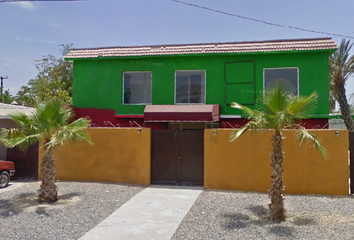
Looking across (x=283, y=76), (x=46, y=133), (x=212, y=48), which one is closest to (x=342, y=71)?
(x=283, y=76)

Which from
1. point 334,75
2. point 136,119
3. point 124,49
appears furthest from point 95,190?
point 334,75

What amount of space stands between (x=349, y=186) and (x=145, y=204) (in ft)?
19.8

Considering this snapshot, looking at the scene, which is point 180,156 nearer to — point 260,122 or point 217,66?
point 260,122

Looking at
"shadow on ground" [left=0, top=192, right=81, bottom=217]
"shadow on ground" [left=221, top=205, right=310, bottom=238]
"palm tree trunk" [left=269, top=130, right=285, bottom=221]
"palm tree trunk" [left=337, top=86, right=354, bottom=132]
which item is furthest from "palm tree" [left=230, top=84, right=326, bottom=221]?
"palm tree trunk" [left=337, top=86, right=354, bottom=132]

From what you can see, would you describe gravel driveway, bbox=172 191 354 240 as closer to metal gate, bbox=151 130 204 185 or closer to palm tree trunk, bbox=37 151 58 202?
metal gate, bbox=151 130 204 185

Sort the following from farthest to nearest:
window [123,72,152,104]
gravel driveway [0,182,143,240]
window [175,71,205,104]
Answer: window [123,72,152,104], window [175,71,205,104], gravel driveway [0,182,143,240]

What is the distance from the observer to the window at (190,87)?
1330cm

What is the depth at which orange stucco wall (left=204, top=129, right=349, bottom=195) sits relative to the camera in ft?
28.5

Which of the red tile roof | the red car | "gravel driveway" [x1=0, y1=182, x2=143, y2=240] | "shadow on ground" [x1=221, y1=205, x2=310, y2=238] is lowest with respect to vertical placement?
"gravel driveway" [x1=0, y1=182, x2=143, y2=240]

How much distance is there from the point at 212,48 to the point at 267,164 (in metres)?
6.28

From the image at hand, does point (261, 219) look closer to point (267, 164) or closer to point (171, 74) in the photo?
point (267, 164)

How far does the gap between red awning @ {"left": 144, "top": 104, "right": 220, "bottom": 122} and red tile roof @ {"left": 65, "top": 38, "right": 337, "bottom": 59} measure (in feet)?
8.58

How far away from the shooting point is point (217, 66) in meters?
13.0

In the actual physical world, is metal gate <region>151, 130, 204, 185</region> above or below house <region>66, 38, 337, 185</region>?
below
